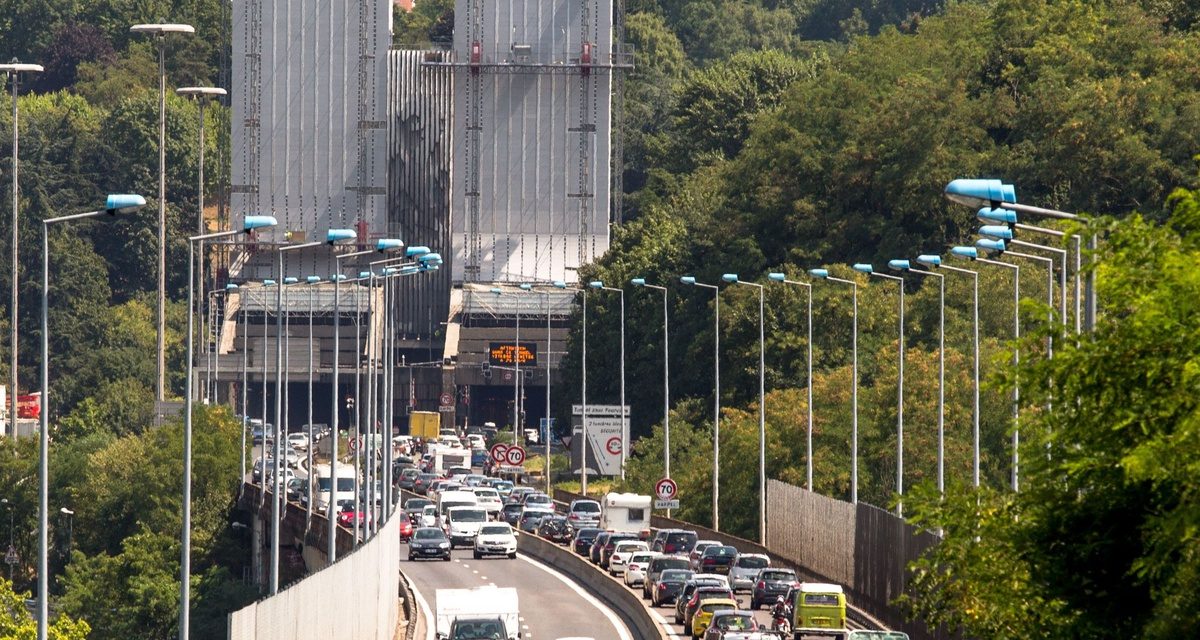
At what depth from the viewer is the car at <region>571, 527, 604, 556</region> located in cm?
8050

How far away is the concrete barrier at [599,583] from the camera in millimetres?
56900

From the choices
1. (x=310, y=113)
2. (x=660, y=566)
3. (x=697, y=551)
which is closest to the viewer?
(x=660, y=566)

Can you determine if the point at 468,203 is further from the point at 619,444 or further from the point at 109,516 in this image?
the point at 619,444

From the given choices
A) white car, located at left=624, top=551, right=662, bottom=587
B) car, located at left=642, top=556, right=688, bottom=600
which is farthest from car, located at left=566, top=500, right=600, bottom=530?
car, located at left=642, top=556, right=688, bottom=600

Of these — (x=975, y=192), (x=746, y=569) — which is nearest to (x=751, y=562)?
(x=746, y=569)

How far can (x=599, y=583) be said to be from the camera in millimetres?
68375

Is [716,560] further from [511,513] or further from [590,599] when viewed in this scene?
[511,513]

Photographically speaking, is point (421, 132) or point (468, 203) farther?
point (421, 132)

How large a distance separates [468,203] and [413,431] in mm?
32475

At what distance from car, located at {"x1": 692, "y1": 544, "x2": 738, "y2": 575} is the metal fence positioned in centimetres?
1187

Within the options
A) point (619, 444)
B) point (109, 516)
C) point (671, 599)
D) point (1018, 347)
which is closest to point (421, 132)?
point (109, 516)

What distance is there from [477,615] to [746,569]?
1664cm

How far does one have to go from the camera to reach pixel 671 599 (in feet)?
206

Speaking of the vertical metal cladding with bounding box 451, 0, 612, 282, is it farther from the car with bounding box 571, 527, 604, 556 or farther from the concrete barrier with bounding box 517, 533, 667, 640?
the car with bounding box 571, 527, 604, 556
